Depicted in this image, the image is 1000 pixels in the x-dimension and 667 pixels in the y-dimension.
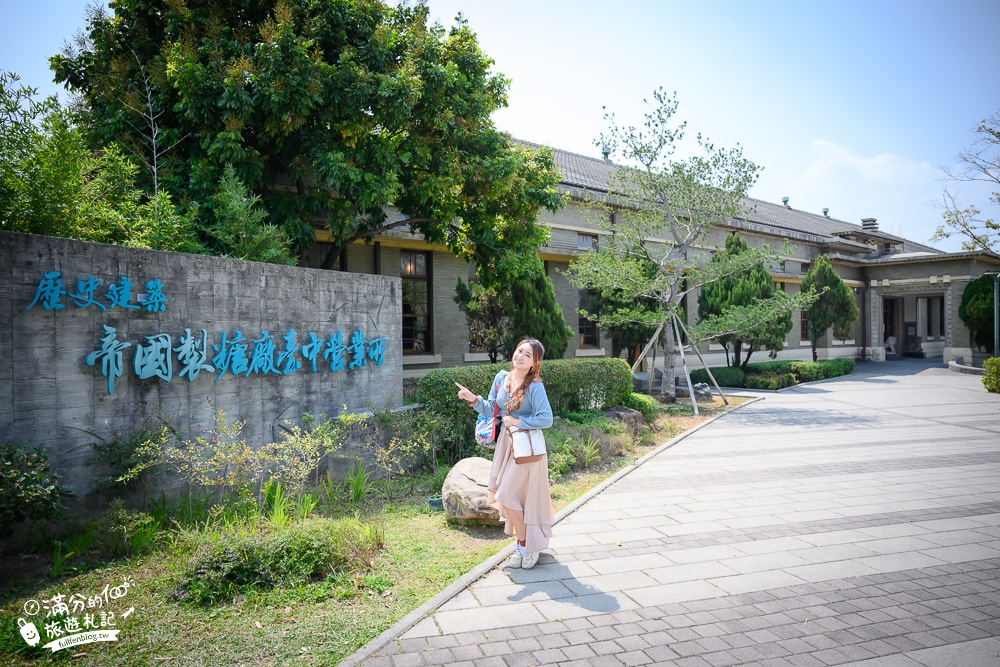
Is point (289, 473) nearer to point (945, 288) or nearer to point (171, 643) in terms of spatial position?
point (171, 643)

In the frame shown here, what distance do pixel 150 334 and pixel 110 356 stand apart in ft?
1.43

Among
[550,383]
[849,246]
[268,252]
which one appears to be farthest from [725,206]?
[849,246]

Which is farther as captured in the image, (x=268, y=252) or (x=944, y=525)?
(x=268, y=252)

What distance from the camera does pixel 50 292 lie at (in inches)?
199

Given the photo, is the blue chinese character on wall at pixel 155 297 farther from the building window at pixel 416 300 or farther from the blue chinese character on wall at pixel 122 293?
the building window at pixel 416 300

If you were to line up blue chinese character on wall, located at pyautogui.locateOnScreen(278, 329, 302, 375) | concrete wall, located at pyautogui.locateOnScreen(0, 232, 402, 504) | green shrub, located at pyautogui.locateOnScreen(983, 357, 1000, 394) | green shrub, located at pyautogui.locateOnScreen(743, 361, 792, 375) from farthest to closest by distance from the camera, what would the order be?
green shrub, located at pyautogui.locateOnScreen(743, 361, 792, 375) → green shrub, located at pyautogui.locateOnScreen(983, 357, 1000, 394) → blue chinese character on wall, located at pyautogui.locateOnScreen(278, 329, 302, 375) → concrete wall, located at pyautogui.locateOnScreen(0, 232, 402, 504)

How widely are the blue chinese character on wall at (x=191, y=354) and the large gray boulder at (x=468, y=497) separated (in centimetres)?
288

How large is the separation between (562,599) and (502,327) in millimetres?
9979

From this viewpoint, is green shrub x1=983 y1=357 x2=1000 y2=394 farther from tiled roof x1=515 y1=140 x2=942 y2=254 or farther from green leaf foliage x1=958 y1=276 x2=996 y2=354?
tiled roof x1=515 y1=140 x2=942 y2=254

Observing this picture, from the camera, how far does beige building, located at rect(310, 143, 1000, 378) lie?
49.0 ft

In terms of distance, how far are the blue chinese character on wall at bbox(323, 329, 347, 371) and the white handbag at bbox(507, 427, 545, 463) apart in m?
3.51

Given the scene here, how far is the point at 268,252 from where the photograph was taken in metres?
7.41

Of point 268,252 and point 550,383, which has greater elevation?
point 268,252

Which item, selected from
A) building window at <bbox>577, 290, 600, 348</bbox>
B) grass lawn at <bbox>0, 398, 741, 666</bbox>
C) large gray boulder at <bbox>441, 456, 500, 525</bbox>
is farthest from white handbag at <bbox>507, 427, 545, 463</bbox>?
building window at <bbox>577, 290, 600, 348</bbox>
